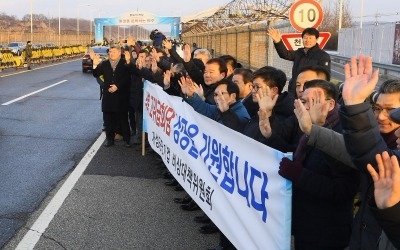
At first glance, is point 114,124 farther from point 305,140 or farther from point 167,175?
point 305,140

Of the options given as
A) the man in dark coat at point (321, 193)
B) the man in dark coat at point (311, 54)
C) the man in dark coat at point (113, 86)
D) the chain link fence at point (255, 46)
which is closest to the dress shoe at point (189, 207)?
the man in dark coat at point (311, 54)

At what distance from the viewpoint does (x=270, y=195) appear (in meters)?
3.08

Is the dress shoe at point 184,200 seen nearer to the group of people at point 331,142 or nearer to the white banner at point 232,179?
the white banner at point 232,179

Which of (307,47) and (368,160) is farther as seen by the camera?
(307,47)

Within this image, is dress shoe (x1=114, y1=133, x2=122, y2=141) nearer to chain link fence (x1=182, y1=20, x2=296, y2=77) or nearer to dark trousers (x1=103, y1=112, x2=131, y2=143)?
dark trousers (x1=103, y1=112, x2=131, y2=143)

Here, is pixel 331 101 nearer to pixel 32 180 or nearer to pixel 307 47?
pixel 307 47

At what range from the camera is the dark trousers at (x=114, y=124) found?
8.91 meters

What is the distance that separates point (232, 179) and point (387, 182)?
1629 millimetres

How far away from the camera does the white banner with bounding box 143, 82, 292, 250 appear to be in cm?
304

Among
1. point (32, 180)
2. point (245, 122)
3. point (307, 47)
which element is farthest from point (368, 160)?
point (32, 180)

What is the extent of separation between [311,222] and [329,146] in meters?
0.53

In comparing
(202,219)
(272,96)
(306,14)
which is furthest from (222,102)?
(306,14)

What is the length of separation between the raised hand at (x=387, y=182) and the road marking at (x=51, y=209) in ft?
10.7

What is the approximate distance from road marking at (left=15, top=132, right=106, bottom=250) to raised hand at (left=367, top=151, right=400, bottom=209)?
3.26 meters
